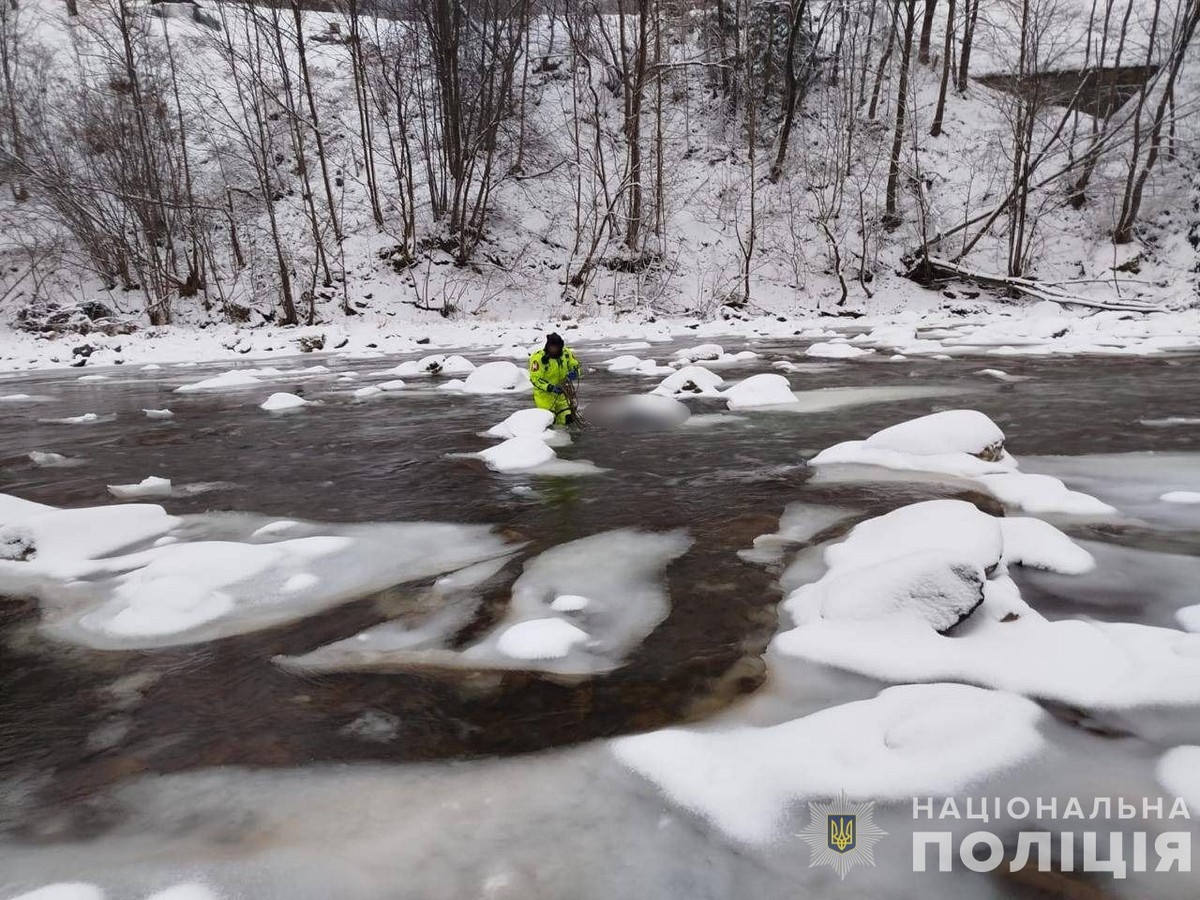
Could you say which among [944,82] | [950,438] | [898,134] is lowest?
[950,438]

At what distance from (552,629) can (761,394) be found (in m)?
4.57

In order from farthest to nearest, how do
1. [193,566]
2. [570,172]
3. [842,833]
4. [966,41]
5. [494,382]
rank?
[966,41] → [570,172] → [494,382] → [193,566] → [842,833]

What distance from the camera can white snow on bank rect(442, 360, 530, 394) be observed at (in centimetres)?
803

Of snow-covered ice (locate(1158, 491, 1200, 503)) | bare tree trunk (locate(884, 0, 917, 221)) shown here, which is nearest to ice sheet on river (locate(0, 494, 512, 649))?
snow-covered ice (locate(1158, 491, 1200, 503))

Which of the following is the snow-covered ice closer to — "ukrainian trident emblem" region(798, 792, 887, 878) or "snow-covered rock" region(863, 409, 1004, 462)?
"snow-covered rock" region(863, 409, 1004, 462)

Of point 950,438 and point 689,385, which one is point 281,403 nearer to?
point 689,385

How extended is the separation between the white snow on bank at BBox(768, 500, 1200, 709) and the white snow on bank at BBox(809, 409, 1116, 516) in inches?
50.9

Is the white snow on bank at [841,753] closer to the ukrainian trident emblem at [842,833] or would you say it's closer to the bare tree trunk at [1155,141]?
the ukrainian trident emblem at [842,833]

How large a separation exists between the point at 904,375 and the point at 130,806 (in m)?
8.17

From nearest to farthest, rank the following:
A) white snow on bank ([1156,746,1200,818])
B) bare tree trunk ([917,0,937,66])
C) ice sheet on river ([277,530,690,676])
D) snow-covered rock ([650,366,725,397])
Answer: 1. white snow on bank ([1156,746,1200,818])
2. ice sheet on river ([277,530,690,676])
3. snow-covered rock ([650,366,725,397])
4. bare tree trunk ([917,0,937,66])

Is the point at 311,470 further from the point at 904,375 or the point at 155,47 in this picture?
the point at 155,47

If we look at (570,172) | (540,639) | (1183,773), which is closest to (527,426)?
(540,639)

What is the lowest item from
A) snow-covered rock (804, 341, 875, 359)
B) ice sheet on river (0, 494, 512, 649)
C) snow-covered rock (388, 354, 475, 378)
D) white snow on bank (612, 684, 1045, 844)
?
snow-covered rock (804, 341, 875, 359)

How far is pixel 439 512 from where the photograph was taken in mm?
3793
